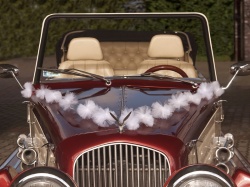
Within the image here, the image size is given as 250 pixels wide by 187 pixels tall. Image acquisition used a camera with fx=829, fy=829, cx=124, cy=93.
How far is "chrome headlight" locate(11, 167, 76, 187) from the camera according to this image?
4211 mm

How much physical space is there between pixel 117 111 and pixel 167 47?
140cm

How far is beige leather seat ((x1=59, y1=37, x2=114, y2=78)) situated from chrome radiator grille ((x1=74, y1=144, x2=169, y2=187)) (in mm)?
1665

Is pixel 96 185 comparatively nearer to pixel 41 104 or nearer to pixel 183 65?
pixel 41 104

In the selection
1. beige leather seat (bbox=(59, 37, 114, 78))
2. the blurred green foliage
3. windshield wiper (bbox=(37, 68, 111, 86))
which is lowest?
windshield wiper (bbox=(37, 68, 111, 86))

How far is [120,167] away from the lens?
14.7 feet

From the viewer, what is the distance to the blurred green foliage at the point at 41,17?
72.1 feet

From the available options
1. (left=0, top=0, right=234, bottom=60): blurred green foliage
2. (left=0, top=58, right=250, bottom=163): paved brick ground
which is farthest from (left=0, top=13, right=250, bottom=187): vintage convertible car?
(left=0, top=0, right=234, bottom=60): blurred green foliage

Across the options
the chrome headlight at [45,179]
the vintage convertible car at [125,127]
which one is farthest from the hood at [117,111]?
the chrome headlight at [45,179]

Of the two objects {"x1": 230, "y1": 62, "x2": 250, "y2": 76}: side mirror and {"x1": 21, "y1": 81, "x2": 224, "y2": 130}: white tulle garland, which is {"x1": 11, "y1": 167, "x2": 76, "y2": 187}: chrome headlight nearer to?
{"x1": 21, "y1": 81, "x2": 224, "y2": 130}: white tulle garland

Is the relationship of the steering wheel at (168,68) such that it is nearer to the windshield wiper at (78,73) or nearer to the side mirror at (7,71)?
the windshield wiper at (78,73)

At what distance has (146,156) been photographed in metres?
4.48

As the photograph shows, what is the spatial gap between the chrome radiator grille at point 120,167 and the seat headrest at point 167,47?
1.78 metres

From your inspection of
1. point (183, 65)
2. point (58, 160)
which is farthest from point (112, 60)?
point (58, 160)

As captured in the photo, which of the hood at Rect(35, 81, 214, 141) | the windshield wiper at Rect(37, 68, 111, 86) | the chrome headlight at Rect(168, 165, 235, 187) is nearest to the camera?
the chrome headlight at Rect(168, 165, 235, 187)
